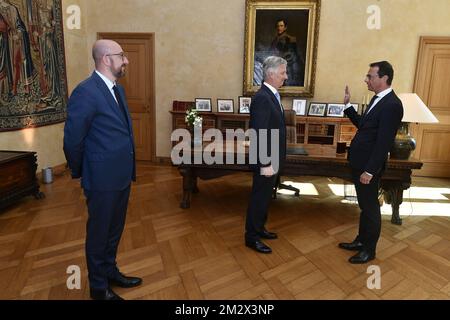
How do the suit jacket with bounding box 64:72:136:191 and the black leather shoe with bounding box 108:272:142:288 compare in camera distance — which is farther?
the black leather shoe with bounding box 108:272:142:288

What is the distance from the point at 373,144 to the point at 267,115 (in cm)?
80

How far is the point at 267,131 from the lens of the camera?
2434 millimetres

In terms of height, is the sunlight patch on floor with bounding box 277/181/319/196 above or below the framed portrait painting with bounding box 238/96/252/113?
below

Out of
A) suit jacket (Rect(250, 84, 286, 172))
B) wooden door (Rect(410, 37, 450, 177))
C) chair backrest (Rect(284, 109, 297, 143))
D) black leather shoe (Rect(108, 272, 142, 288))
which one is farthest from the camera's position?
wooden door (Rect(410, 37, 450, 177))

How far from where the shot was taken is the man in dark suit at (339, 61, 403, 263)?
222cm

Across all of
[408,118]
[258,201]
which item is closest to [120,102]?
[258,201]

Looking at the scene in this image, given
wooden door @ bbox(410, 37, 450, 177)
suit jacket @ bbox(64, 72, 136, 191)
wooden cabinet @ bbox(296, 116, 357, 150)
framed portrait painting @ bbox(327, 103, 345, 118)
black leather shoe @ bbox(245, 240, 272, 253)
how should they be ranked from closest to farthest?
suit jacket @ bbox(64, 72, 136, 191), black leather shoe @ bbox(245, 240, 272, 253), wooden door @ bbox(410, 37, 450, 177), wooden cabinet @ bbox(296, 116, 357, 150), framed portrait painting @ bbox(327, 103, 345, 118)

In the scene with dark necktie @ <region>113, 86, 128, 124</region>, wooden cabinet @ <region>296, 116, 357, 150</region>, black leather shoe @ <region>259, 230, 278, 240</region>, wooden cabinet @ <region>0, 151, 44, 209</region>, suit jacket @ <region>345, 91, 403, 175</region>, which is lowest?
black leather shoe @ <region>259, 230, 278, 240</region>

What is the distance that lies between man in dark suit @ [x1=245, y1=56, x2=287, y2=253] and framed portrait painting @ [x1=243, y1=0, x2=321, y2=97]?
3.05 meters

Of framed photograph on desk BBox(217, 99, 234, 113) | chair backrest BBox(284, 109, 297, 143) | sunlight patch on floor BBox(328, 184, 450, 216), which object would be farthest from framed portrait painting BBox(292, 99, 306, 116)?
sunlight patch on floor BBox(328, 184, 450, 216)

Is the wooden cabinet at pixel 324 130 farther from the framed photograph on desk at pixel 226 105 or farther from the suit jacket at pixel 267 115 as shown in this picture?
the suit jacket at pixel 267 115

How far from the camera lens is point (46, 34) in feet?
14.6

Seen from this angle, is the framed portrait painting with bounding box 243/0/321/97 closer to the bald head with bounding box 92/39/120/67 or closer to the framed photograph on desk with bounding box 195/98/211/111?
the framed photograph on desk with bounding box 195/98/211/111

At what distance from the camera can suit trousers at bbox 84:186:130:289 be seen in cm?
183
